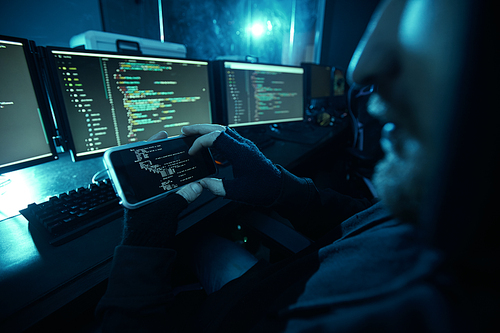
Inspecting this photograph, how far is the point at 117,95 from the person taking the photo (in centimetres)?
82

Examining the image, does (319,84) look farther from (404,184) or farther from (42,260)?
(42,260)

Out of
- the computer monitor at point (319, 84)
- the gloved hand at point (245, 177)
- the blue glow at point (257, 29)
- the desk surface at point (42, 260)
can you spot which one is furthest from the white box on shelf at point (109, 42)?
the blue glow at point (257, 29)

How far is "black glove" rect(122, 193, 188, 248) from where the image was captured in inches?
18.0

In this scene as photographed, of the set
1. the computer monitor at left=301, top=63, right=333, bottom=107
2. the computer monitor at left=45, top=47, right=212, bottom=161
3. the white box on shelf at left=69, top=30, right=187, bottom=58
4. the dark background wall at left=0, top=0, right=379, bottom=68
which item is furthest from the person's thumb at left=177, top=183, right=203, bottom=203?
the computer monitor at left=301, top=63, right=333, bottom=107

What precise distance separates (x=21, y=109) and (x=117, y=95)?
0.26 m

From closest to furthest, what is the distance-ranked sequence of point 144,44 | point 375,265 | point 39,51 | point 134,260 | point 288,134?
1. point 375,265
2. point 134,260
3. point 39,51
4. point 144,44
5. point 288,134

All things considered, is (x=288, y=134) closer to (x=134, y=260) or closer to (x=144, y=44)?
(x=144, y=44)

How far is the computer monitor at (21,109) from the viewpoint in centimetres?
60

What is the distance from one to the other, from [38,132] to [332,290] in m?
0.88

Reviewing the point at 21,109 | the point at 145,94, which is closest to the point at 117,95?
the point at 145,94

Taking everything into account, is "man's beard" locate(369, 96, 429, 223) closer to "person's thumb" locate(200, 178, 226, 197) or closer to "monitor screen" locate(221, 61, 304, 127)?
"person's thumb" locate(200, 178, 226, 197)

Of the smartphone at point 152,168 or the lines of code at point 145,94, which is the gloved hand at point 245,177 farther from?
the lines of code at point 145,94

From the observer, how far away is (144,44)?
3.54ft

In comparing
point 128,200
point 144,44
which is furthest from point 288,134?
point 128,200
